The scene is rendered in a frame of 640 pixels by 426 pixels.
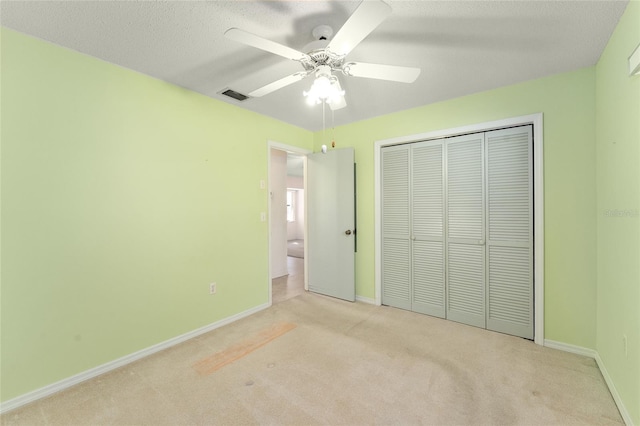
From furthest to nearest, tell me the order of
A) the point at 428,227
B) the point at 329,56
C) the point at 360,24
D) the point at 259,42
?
the point at 428,227, the point at 329,56, the point at 259,42, the point at 360,24

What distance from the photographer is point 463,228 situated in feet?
9.09

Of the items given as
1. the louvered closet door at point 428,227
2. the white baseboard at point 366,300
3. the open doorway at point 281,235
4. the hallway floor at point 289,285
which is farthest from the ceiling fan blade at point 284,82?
the white baseboard at point 366,300

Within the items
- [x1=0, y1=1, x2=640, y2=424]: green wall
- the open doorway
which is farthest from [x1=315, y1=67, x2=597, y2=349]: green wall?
the open doorway

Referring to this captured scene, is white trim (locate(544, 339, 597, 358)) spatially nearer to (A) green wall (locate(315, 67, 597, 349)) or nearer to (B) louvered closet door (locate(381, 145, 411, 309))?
(A) green wall (locate(315, 67, 597, 349))

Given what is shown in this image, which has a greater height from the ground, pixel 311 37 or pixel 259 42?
pixel 311 37

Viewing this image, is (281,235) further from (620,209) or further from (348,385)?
(620,209)

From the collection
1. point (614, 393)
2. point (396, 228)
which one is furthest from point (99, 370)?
point (614, 393)

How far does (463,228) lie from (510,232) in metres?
0.40

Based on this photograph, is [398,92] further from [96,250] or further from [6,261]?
[6,261]

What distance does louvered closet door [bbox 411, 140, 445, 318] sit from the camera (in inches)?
115

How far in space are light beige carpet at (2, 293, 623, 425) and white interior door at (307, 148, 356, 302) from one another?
1.04 m

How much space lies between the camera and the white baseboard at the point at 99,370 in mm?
1669

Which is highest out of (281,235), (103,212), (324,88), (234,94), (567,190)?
(234,94)

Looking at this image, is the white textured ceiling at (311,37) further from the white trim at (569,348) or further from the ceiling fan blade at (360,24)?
the white trim at (569,348)
